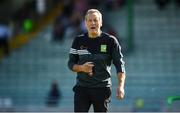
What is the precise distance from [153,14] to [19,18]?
152 inches

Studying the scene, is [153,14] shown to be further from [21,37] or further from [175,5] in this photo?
[21,37]

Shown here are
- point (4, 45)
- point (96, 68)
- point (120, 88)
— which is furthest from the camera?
point (4, 45)

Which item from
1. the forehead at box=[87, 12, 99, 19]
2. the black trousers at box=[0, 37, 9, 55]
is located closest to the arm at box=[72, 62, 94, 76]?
the forehead at box=[87, 12, 99, 19]

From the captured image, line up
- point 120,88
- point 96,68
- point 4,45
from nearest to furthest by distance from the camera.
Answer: point 120,88 → point 96,68 → point 4,45

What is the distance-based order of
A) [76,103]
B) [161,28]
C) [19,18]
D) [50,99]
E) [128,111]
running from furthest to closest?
[19,18] < [161,28] < [50,99] < [128,111] < [76,103]

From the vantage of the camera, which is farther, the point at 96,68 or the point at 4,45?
the point at 4,45

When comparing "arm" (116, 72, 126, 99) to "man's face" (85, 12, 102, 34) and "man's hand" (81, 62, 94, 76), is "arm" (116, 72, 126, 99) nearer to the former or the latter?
"man's hand" (81, 62, 94, 76)

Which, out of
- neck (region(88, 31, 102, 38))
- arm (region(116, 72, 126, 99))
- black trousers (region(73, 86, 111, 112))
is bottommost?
black trousers (region(73, 86, 111, 112))

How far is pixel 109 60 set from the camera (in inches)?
351

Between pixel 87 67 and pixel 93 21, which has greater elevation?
pixel 93 21

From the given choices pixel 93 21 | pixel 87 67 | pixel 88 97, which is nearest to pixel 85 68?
Result: pixel 87 67

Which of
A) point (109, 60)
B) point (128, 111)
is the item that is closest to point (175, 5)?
point (128, 111)

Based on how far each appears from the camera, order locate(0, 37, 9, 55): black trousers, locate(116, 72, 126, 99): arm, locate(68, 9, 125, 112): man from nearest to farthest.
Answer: locate(116, 72, 126, 99): arm → locate(68, 9, 125, 112): man → locate(0, 37, 9, 55): black trousers

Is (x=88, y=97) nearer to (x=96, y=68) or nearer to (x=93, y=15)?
(x=96, y=68)
